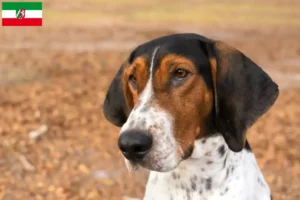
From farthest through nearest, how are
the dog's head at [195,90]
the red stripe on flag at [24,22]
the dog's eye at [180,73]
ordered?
the red stripe on flag at [24,22] < the dog's eye at [180,73] < the dog's head at [195,90]

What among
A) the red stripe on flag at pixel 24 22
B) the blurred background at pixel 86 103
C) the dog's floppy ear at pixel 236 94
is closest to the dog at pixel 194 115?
the dog's floppy ear at pixel 236 94

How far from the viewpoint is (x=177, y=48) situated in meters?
4.10

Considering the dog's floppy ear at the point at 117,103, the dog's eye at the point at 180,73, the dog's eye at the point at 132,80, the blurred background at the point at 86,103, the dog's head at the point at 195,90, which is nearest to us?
the dog's head at the point at 195,90

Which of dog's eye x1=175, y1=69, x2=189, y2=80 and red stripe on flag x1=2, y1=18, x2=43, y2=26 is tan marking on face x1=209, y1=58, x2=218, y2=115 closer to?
dog's eye x1=175, y1=69, x2=189, y2=80

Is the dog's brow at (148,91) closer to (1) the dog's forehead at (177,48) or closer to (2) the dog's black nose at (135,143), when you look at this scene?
(1) the dog's forehead at (177,48)

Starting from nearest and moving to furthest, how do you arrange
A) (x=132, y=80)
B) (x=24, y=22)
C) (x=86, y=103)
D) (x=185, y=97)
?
1. (x=185, y=97)
2. (x=132, y=80)
3. (x=86, y=103)
4. (x=24, y=22)

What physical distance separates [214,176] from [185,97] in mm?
705

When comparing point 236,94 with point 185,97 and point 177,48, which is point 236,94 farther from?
point 177,48

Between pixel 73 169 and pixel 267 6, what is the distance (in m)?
26.0

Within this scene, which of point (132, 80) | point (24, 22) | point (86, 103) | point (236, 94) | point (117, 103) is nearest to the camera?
point (236, 94)

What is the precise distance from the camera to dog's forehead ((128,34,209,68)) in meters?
4.07

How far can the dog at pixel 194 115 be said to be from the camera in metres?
3.76

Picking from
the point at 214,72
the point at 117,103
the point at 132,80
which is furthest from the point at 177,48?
the point at 117,103

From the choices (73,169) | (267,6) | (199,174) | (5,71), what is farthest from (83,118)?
(267,6)
